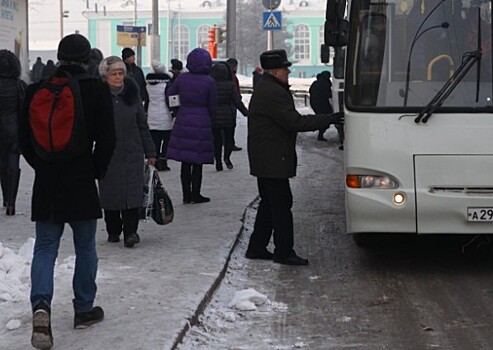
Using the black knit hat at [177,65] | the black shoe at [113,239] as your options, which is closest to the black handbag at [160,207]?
the black shoe at [113,239]

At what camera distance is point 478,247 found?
10648 millimetres

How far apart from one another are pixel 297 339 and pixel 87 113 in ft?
6.54

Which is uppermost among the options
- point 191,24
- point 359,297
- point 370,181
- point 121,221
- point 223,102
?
point 191,24

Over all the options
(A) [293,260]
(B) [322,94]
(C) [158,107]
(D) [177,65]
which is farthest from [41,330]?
(B) [322,94]

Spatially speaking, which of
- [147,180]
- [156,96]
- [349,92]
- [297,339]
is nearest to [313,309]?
[297,339]

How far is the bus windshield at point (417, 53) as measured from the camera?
883 centimetres

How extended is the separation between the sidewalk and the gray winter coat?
47 centimetres

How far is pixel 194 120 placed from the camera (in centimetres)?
1259

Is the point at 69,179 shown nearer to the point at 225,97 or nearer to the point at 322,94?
the point at 225,97

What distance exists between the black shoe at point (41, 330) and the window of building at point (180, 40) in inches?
3775

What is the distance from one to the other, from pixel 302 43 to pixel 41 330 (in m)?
99.6

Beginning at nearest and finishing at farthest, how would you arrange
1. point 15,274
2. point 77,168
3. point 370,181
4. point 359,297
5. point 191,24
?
point 77,168 → point 15,274 → point 359,297 → point 370,181 → point 191,24

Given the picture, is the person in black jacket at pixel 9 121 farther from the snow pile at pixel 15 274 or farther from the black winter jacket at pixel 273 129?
the black winter jacket at pixel 273 129

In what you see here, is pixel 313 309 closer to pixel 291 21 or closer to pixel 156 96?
pixel 156 96
